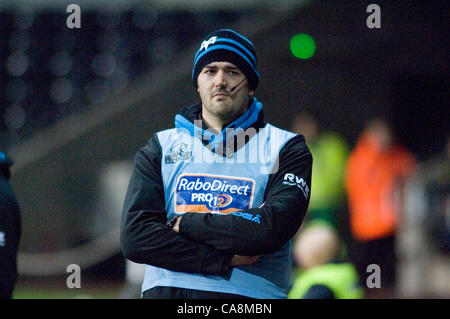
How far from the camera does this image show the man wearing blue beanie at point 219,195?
121 inches

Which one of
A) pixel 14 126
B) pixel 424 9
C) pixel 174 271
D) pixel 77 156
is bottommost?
pixel 174 271

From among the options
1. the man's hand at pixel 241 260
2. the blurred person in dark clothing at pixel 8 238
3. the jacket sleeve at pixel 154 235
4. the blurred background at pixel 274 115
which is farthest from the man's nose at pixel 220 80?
the blurred background at pixel 274 115

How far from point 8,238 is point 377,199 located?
5.01m

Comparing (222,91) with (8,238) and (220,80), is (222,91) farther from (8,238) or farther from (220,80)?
(8,238)

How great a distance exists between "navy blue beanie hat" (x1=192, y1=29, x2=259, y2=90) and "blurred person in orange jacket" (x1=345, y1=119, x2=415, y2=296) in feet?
14.7

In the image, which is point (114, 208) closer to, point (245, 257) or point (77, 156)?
point (77, 156)

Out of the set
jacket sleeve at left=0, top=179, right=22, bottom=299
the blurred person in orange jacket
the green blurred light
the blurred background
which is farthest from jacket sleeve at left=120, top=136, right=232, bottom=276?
the green blurred light

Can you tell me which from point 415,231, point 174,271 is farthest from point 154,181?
point 415,231

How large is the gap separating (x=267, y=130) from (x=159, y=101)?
273 inches

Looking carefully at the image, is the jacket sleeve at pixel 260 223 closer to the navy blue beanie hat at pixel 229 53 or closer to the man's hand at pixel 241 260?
the man's hand at pixel 241 260

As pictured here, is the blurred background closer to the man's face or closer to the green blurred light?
the green blurred light

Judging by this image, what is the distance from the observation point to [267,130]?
11.0ft

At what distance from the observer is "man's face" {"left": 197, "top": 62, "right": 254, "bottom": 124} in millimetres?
3303

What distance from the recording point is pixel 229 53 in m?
3.37
